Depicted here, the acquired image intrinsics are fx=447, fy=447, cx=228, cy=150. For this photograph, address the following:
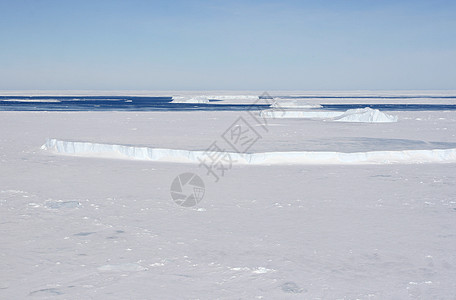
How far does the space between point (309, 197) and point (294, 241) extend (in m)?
1.93

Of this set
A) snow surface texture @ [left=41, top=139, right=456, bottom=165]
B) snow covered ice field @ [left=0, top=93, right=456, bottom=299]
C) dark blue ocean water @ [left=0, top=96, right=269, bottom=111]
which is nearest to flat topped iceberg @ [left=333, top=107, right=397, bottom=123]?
snow surface texture @ [left=41, top=139, right=456, bottom=165]

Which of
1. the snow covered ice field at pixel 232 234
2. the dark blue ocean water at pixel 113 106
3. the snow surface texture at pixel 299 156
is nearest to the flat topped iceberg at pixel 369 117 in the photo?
the snow surface texture at pixel 299 156

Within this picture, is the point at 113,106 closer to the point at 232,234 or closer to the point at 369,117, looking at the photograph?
the point at 369,117

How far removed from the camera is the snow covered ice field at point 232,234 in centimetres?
338

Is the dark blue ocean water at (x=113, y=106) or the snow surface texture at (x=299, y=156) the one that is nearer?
the snow surface texture at (x=299, y=156)

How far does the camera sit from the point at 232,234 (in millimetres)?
4633

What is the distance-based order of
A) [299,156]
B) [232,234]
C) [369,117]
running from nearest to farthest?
1. [232,234]
2. [299,156]
3. [369,117]

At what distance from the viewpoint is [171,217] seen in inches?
207

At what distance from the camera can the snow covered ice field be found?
A: 338cm

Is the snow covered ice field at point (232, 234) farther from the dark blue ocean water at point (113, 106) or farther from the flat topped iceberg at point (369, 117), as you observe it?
the dark blue ocean water at point (113, 106)

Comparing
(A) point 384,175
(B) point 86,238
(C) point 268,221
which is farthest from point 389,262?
(A) point 384,175

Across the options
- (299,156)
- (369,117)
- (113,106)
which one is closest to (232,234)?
(299,156)

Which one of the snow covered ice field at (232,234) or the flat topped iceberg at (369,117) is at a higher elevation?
the flat topped iceberg at (369,117)

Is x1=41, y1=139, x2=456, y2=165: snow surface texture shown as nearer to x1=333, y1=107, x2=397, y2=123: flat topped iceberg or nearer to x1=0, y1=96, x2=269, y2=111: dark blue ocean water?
x1=333, y1=107, x2=397, y2=123: flat topped iceberg
